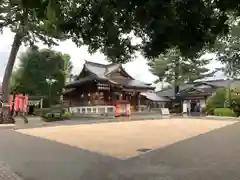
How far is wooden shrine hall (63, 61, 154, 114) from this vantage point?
145ft

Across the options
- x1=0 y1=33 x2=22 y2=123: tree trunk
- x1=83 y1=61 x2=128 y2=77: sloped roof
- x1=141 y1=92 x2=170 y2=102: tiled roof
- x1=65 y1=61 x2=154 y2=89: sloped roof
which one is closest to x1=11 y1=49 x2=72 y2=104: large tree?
x1=65 y1=61 x2=154 y2=89: sloped roof

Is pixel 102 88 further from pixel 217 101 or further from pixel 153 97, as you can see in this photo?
pixel 217 101

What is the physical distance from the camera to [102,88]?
43906 mm

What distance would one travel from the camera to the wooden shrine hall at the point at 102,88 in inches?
1736

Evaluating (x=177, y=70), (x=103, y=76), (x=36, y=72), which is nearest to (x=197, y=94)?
(x=177, y=70)

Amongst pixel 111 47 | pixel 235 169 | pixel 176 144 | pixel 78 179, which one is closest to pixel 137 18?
pixel 111 47

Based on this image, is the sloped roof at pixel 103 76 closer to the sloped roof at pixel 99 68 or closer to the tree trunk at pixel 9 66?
the sloped roof at pixel 99 68

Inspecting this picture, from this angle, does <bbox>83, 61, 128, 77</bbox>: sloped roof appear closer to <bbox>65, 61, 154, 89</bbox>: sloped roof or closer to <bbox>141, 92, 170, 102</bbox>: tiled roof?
<bbox>65, 61, 154, 89</bbox>: sloped roof

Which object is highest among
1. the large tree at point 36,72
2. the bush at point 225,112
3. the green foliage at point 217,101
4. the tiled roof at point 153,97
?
the large tree at point 36,72

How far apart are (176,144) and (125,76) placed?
39.2 meters

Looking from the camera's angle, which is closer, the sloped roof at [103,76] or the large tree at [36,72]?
the large tree at [36,72]

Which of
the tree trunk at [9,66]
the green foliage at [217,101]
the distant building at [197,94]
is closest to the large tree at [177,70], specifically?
the distant building at [197,94]

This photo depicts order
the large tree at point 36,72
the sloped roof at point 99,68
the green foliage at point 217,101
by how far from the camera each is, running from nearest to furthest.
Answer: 1. the green foliage at point 217,101
2. the large tree at point 36,72
3. the sloped roof at point 99,68

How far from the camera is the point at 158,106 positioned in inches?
2215
